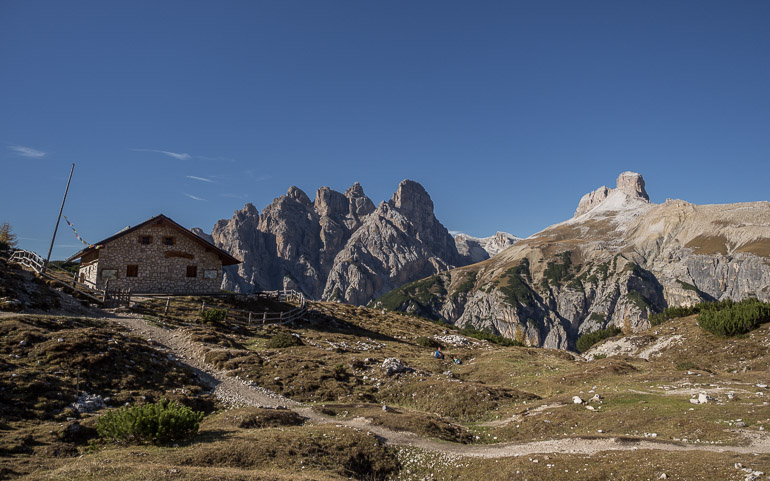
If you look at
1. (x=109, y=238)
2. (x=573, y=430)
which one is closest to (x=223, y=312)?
(x=109, y=238)

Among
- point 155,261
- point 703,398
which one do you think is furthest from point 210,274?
point 703,398

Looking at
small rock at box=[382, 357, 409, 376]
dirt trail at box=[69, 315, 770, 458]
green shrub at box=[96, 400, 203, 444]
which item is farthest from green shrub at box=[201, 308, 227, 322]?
green shrub at box=[96, 400, 203, 444]

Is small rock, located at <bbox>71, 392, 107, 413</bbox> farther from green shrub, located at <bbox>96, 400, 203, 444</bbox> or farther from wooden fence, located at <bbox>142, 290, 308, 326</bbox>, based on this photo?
wooden fence, located at <bbox>142, 290, 308, 326</bbox>

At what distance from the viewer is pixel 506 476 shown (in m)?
14.5

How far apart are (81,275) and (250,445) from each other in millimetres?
53820

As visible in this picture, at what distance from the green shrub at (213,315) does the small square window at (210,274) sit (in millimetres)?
13062

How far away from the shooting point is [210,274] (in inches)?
2163

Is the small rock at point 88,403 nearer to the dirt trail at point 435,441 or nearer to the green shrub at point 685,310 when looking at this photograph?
the dirt trail at point 435,441

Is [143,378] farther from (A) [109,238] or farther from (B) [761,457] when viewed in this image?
(A) [109,238]

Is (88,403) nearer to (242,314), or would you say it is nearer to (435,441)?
(435,441)

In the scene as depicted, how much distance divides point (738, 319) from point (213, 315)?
150 feet

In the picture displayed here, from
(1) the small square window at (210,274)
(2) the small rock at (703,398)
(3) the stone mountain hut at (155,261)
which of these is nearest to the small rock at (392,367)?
(2) the small rock at (703,398)

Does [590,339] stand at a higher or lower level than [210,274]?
lower

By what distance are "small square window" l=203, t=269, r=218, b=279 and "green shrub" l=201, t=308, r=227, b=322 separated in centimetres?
1306
